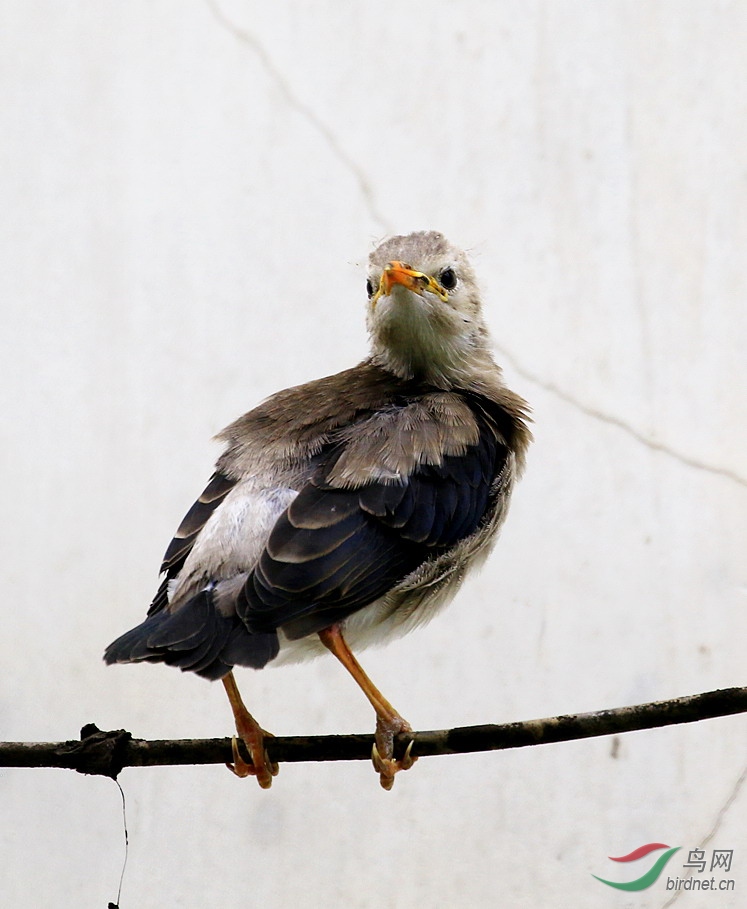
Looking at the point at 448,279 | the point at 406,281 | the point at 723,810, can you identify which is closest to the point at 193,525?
the point at 406,281

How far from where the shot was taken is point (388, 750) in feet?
6.64

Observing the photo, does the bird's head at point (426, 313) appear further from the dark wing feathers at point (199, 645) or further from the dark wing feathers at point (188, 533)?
the dark wing feathers at point (199, 645)

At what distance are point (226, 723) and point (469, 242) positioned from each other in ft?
4.54

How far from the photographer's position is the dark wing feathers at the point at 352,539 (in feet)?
6.37

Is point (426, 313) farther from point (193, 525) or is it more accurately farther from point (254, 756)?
point (254, 756)

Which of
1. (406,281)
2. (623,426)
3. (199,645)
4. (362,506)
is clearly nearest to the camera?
(199,645)

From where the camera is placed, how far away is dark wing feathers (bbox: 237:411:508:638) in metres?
1.94

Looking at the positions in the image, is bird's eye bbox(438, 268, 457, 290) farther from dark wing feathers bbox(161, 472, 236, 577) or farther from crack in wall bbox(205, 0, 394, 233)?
crack in wall bbox(205, 0, 394, 233)

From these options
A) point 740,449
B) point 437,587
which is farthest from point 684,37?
point 437,587

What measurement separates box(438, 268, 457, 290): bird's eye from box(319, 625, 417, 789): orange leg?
2.45 feet

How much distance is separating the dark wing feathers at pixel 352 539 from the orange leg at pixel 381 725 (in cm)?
12

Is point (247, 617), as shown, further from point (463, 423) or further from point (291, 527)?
point (463, 423)

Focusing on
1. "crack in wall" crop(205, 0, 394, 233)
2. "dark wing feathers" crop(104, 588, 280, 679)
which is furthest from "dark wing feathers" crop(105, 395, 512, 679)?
"crack in wall" crop(205, 0, 394, 233)

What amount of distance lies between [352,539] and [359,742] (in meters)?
0.32
